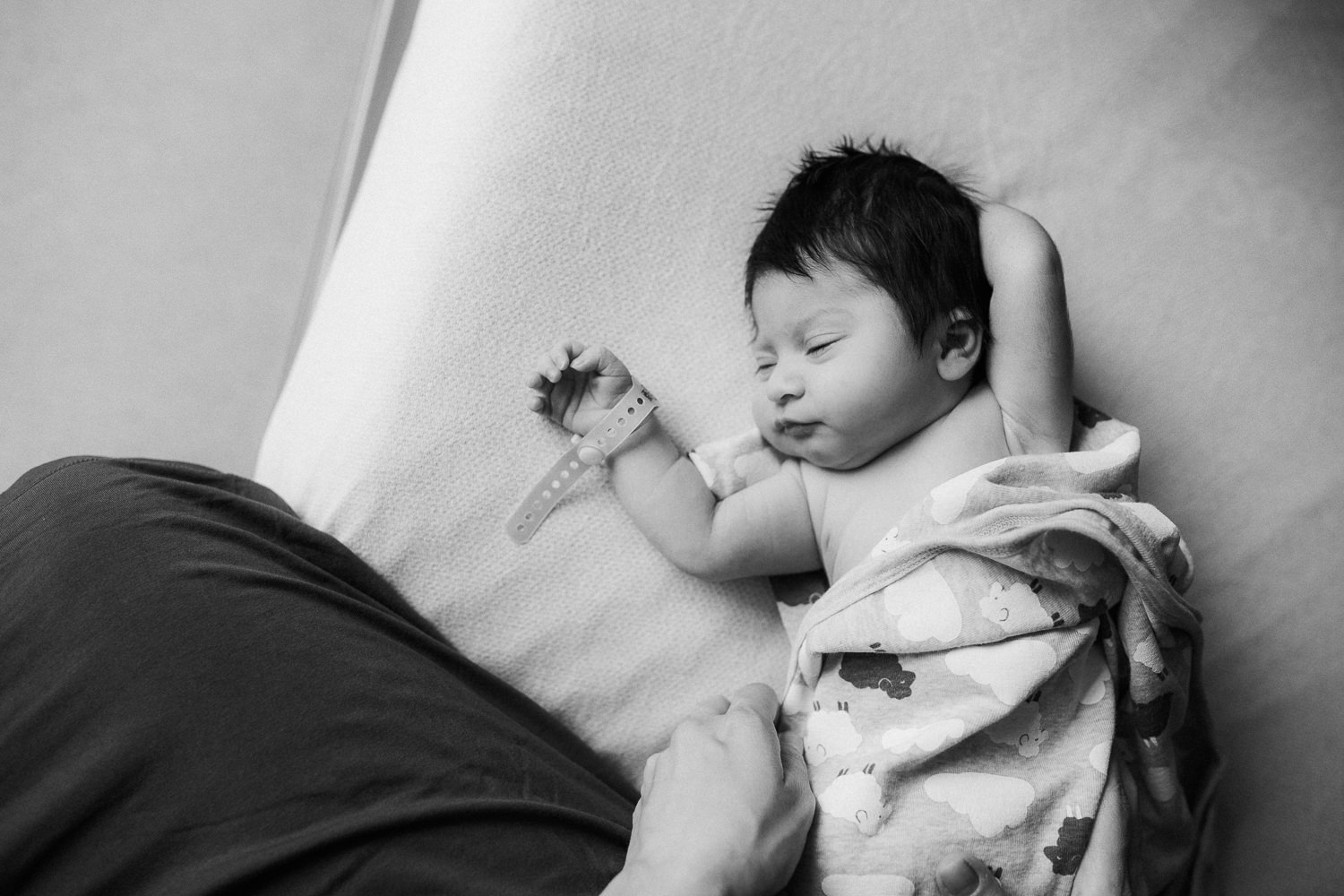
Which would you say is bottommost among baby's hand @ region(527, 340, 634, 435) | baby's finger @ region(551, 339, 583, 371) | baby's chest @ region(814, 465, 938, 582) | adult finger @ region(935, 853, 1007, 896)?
adult finger @ region(935, 853, 1007, 896)

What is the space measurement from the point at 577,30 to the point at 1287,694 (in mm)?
1214

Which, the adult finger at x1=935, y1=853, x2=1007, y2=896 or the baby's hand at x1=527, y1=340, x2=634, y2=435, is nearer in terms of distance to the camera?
the adult finger at x1=935, y1=853, x2=1007, y2=896

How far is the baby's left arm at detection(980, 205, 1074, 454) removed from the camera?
39.8 inches

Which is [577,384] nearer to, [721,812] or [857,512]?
[857,512]

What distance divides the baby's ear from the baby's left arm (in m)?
0.02

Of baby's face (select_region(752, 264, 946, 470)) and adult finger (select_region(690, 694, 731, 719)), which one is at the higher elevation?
baby's face (select_region(752, 264, 946, 470))

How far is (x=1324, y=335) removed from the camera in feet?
3.91

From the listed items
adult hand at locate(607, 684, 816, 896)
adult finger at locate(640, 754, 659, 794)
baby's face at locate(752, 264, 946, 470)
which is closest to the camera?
adult hand at locate(607, 684, 816, 896)

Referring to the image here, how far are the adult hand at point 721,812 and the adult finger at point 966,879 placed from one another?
134mm

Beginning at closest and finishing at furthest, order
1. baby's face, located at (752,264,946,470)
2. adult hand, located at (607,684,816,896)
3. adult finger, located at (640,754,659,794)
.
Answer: adult hand, located at (607,684,816,896), adult finger, located at (640,754,659,794), baby's face, located at (752,264,946,470)

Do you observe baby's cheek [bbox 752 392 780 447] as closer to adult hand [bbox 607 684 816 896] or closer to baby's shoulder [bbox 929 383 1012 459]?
baby's shoulder [bbox 929 383 1012 459]

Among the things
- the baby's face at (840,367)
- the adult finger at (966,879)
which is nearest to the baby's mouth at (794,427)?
the baby's face at (840,367)

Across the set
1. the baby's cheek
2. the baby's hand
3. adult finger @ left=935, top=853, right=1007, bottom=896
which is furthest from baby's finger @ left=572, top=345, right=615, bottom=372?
adult finger @ left=935, top=853, right=1007, bottom=896

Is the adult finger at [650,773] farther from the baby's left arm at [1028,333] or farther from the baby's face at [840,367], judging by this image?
the baby's left arm at [1028,333]
